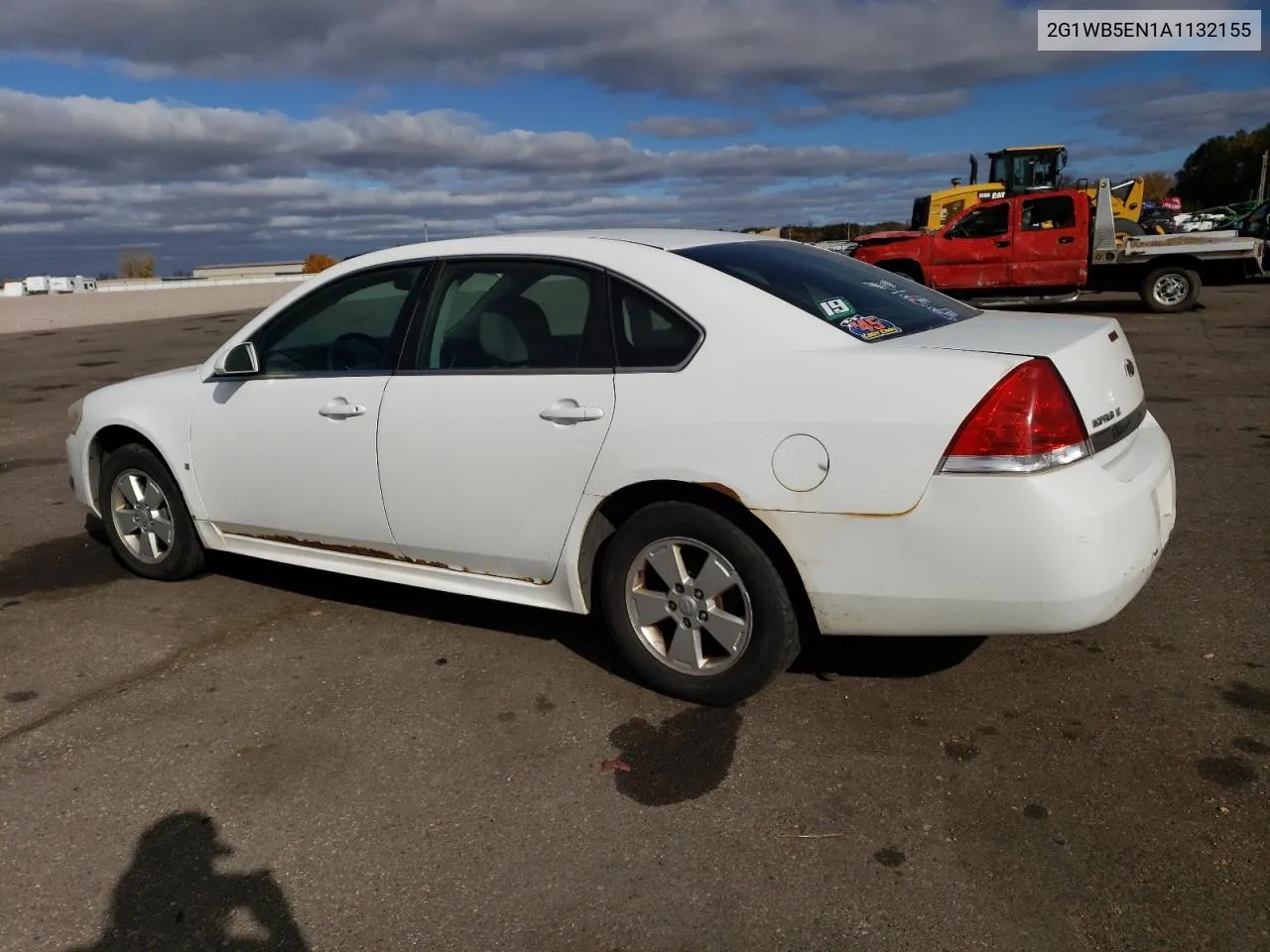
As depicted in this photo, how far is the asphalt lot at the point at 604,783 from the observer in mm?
2459

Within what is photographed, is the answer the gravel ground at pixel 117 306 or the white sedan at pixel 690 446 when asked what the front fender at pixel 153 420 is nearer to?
the white sedan at pixel 690 446

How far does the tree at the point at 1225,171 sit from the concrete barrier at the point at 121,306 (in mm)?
80935

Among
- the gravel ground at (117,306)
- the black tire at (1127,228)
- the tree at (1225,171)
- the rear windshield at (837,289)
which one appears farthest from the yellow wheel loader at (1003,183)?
the tree at (1225,171)

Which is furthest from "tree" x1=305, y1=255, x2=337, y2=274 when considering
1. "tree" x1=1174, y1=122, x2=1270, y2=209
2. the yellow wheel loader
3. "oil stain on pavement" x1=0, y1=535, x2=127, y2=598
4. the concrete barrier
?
"tree" x1=1174, y1=122, x2=1270, y2=209

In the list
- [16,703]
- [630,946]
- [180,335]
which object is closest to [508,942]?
[630,946]

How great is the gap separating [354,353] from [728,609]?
187cm

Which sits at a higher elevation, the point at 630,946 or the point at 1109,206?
the point at 1109,206

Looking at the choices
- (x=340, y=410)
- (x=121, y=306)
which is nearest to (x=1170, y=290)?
(x=340, y=410)

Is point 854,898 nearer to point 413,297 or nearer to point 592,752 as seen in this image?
point 592,752

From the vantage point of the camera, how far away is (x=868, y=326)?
131 inches

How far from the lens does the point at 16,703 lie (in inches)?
147

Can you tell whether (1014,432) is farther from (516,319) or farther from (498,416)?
(516,319)

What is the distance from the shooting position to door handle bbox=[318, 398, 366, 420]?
3937 mm

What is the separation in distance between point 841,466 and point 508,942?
1558 mm
